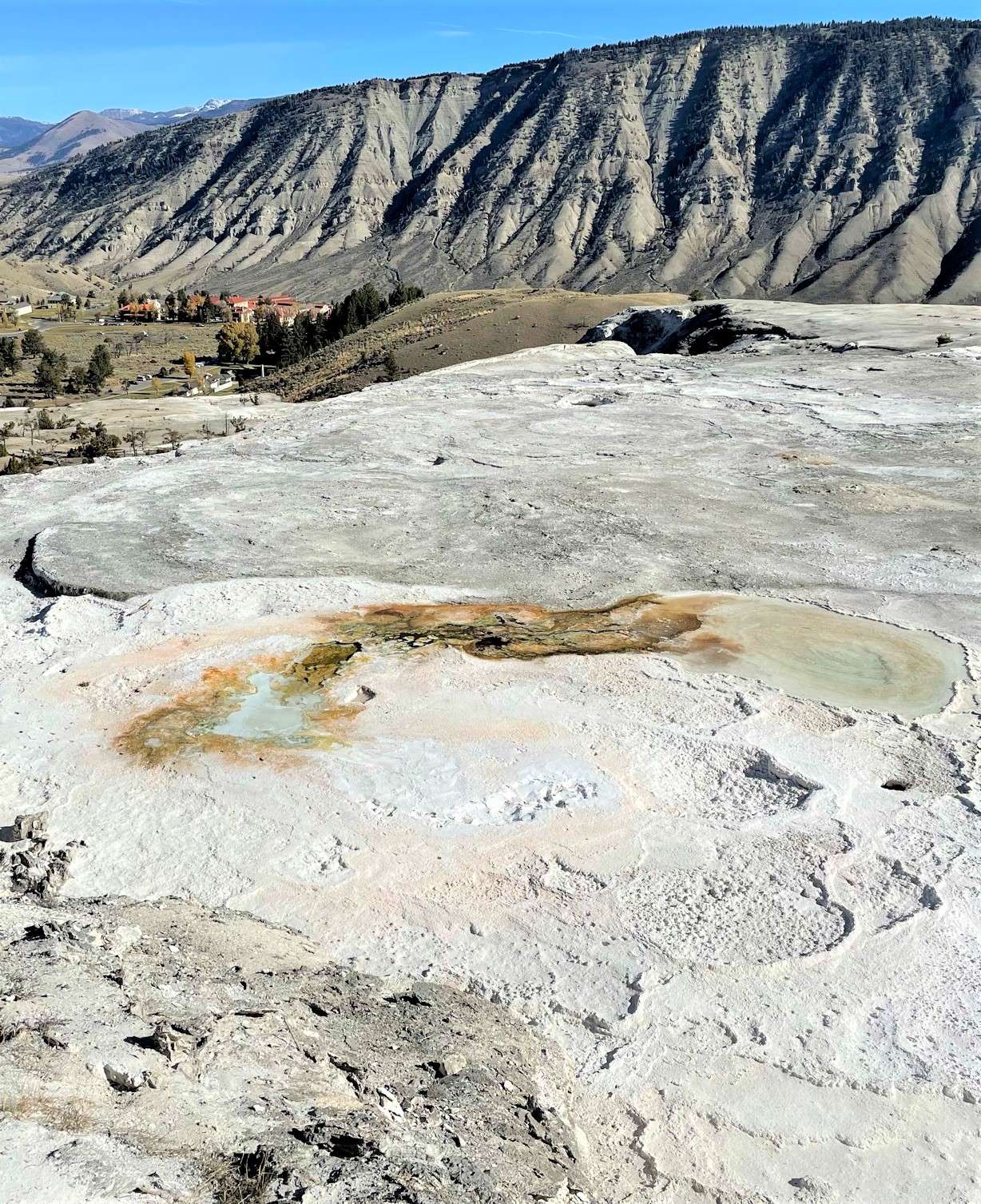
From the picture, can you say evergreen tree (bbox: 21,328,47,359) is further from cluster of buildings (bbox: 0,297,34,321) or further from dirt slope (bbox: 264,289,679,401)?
dirt slope (bbox: 264,289,679,401)

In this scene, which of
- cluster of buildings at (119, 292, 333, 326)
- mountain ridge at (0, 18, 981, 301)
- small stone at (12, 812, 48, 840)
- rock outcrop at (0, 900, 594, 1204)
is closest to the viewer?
rock outcrop at (0, 900, 594, 1204)

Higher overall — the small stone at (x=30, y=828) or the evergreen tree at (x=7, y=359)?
the evergreen tree at (x=7, y=359)

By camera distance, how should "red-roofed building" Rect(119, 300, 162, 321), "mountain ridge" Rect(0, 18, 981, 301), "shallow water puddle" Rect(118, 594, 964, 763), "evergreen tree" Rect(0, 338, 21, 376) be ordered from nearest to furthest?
"shallow water puddle" Rect(118, 594, 964, 763) < "evergreen tree" Rect(0, 338, 21, 376) < "red-roofed building" Rect(119, 300, 162, 321) < "mountain ridge" Rect(0, 18, 981, 301)

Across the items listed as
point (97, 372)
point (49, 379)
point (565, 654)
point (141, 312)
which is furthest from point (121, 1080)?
point (141, 312)

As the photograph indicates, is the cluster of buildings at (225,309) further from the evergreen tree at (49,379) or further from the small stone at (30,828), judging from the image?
the small stone at (30,828)

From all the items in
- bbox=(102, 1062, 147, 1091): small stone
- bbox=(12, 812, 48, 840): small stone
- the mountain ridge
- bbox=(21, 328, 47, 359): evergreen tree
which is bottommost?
bbox=(12, 812, 48, 840): small stone

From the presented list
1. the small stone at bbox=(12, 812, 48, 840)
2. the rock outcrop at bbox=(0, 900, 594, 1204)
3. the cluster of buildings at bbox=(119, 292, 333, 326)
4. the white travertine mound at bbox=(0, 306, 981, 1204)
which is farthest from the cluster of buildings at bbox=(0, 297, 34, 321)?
the rock outcrop at bbox=(0, 900, 594, 1204)

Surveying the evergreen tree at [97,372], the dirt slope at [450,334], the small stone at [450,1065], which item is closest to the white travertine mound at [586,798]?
the small stone at [450,1065]
